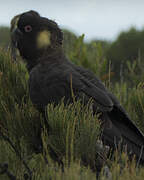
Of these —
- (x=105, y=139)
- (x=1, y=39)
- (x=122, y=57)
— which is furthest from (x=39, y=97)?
(x=1, y=39)

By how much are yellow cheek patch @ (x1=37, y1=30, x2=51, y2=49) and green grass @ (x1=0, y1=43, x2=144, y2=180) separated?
0.25 meters

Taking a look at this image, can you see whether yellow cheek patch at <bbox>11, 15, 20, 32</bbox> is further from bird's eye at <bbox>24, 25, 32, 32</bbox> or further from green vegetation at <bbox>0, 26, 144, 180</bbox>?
green vegetation at <bbox>0, 26, 144, 180</bbox>

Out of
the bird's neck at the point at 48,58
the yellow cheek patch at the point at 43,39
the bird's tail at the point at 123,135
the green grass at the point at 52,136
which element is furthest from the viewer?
the yellow cheek patch at the point at 43,39

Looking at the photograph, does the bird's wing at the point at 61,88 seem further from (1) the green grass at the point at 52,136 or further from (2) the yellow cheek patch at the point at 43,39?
(2) the yellow cheek patch at the point at 43,39

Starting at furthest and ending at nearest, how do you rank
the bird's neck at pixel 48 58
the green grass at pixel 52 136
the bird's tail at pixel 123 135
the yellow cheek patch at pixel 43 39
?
the yellow cheek patch at pixel 43 39 → the bird's neck at pixel 48 58 → the bird's tail at pixel 123 135 → the green grass at pixel 52 136

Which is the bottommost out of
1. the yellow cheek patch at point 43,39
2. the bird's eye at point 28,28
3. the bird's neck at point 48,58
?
the bird's neck at point 48,58

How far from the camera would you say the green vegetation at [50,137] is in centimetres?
187

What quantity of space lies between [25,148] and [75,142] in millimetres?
489

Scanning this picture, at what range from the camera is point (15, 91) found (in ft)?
8.93

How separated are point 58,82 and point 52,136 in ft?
1.86

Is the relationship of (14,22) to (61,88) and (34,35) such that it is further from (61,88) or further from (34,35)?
(61,88)

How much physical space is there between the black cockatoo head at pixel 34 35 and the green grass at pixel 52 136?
0.22 meters

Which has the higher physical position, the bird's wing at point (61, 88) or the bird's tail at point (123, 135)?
the bird's wing at point (61, 88)

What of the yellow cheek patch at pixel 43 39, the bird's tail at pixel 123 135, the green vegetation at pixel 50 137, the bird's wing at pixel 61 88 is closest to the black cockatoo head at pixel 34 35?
the yellow cheek patch at pixel 43 39
